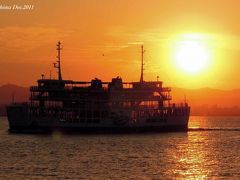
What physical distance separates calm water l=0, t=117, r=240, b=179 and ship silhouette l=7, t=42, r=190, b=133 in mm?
5163

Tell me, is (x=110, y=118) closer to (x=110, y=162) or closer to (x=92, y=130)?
(x=92, y=130)

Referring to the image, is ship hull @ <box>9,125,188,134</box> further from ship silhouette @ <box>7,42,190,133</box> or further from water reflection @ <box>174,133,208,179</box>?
water reflection @ <box>174,133,208,179</box>

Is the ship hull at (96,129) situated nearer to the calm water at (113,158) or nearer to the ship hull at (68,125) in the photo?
the ship hull at (68,125)

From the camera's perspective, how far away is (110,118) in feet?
341

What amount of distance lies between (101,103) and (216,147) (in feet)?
88.8

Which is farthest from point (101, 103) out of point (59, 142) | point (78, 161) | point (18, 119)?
point (78, 161)

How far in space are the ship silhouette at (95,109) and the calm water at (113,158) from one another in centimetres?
516

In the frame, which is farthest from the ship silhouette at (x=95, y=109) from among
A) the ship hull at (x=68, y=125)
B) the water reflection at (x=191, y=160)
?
the water reflection at (x=191, y=160)

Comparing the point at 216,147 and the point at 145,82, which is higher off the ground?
the point at 145,82

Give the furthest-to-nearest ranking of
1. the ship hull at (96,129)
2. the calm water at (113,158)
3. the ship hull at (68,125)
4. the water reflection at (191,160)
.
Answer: the ship hull at (96,129)
the ship hull at (68,125)
the water reflection at (191,160)
the calm water at (113,158)

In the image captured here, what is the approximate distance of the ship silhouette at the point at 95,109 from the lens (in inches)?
3937

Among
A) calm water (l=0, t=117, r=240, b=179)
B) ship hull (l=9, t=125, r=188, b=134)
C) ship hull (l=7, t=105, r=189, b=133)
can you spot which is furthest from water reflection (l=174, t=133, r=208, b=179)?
ship hull (l=7, t=105, r=189, b=133)

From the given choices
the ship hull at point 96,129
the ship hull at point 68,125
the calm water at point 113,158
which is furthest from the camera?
the ship hull at point 96,129

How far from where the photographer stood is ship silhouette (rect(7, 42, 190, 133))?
328ft
